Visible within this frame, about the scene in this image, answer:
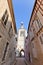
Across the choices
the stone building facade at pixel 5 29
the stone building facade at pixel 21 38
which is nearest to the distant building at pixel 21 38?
the stone building facade at pixel 21 38

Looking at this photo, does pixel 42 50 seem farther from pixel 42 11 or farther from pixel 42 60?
pixel 42 11

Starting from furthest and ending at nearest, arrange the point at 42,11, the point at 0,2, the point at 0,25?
1. the point at 42,11
2. the point at 0,25
3. the point at 0,2

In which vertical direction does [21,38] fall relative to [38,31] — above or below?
above

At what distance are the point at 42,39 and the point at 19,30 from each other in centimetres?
2402

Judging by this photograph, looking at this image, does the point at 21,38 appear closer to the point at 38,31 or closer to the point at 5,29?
the point at 38,31

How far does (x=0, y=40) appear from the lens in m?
5.76

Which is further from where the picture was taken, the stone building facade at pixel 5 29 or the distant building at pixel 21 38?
the distant building at pixel 21 38

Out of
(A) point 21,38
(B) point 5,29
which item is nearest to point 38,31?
(B) point 5,29

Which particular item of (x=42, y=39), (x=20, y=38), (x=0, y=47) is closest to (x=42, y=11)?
(x=42, y=39)

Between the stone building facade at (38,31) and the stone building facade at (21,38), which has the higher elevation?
the stone building facade at (21,38)

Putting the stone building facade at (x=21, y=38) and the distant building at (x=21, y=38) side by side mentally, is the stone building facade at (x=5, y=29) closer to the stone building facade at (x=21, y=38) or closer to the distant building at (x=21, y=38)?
the stone building facade at (x=21, y=38)

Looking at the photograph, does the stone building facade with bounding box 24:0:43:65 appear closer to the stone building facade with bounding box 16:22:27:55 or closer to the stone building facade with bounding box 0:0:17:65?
the stone building facade with bounding box 0:0:17:65

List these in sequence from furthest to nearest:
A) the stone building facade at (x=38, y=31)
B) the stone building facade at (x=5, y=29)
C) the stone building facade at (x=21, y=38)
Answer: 1. the stone building facade at (x=21, y=38)
2. the stone building facade at (x=38, y=31)
3. the stone building facade at (x=5, y=29)

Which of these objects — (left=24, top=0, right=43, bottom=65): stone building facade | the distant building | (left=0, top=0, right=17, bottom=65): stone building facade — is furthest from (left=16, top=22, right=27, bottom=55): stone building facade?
(left=0, top=0, right=17, bottom=65): stone building facade
